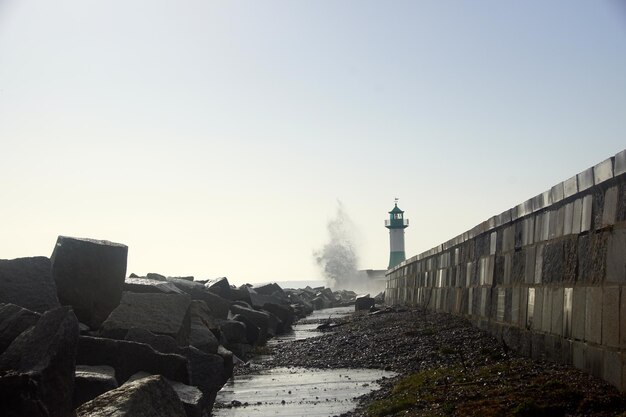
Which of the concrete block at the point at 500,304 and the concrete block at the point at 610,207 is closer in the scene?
the concrete block at the point at 610,207

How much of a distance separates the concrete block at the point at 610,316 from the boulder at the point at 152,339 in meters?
4.25

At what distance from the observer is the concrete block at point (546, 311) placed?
7.00m

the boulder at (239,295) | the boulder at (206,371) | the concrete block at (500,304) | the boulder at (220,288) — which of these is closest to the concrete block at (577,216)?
the concrete block at (500,304)

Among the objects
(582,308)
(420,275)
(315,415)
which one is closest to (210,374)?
(315,415)

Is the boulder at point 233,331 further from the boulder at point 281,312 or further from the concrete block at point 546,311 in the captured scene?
the concrete block at point 546,311

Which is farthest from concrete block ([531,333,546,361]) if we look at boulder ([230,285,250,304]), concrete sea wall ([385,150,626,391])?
boulder ([230,285,250,304])

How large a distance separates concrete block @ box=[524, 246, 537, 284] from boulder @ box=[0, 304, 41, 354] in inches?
196

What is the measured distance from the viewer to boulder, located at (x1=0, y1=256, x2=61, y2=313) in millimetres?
7895

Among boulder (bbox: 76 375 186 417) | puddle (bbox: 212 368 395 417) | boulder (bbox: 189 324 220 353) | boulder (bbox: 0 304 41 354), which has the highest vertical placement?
boulder (bbox: 0 304 41 354)

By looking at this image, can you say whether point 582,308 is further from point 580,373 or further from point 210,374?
point 210,374

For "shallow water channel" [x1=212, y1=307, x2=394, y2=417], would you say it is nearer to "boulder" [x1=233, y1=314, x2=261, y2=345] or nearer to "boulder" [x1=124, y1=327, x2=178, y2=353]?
"boulder" [x1=124, y1=327, x2=178, y2=353]

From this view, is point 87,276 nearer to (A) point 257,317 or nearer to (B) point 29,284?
(B) point 29,284

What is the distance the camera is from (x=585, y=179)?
20.2 feet

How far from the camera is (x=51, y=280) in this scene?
26.8ft
